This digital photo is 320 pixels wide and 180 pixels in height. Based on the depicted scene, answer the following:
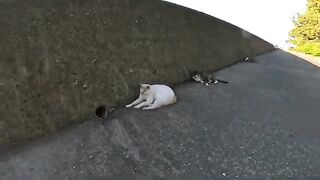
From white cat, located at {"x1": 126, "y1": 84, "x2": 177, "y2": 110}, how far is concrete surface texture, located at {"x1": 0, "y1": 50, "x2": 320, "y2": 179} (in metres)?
0.14

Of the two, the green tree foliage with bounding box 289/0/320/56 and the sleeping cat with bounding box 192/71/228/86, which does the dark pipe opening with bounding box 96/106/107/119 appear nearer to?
the sleeping cat with bounding box 192/71/228/86

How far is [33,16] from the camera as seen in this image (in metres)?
5.18

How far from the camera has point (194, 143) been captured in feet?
15.5

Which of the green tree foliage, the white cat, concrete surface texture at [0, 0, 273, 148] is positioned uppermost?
concrete surface texture at [0, 0, 273, 148]

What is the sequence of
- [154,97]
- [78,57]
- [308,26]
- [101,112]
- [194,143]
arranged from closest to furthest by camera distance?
[194,143]
[101,112]
[78,57]
[154,97]
[308,26]

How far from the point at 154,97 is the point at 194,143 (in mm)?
1280

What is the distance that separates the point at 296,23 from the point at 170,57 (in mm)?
15275

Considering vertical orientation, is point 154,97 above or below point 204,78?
above

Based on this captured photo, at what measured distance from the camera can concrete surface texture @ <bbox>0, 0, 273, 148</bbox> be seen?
4.85 meters

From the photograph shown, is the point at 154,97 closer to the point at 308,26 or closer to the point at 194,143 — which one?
the point at 194,143

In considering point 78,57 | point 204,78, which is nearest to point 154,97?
point 78,57

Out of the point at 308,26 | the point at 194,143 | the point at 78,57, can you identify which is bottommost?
the point at 308,26

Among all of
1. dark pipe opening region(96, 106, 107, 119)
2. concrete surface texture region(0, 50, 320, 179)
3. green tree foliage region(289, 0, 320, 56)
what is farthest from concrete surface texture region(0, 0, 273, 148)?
green tree foliage region(289, 0, 320, 56)

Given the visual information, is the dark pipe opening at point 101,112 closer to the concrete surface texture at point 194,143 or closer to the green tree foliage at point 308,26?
the concrete surface texture at point 194,143
